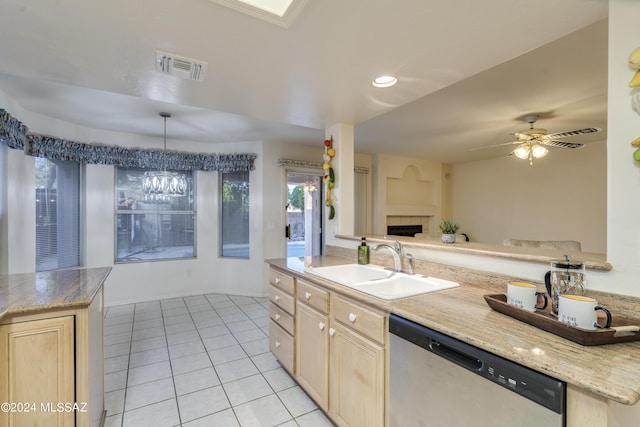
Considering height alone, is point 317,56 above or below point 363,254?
above

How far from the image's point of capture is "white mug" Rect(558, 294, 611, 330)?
0.91m

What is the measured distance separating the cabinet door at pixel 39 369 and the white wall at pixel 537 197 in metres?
6.28

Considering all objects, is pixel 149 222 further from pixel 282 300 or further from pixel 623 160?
pixel 623 160

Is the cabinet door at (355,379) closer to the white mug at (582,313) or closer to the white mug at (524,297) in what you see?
the white mug at (524,297)

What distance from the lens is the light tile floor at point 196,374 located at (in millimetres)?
1862

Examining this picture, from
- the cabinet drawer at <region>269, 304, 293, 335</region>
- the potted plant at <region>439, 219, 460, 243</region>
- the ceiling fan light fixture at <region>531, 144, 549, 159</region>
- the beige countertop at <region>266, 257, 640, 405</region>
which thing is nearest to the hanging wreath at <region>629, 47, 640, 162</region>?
the beige countertop at <region>266, 257, 640, 405</region>

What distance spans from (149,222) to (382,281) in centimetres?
383

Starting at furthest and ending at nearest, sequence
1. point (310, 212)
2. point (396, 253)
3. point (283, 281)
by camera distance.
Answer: point (310, 212) < point (283, 281) < point (396, 253)

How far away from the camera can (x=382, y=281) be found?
1810mm

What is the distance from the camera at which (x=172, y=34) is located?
1.41 m

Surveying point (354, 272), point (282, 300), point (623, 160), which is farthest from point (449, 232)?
point (282, 300)

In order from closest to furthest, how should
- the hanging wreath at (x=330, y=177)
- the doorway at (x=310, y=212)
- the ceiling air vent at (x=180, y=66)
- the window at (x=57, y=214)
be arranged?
the ceiling air vent at (x=180, y=66), the hanging wreath at (x=330, y=177), the window at (x=57, y=214), the doorway at (x=310, y=212)

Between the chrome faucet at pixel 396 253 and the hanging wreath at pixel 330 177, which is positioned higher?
the hanging wreath at pixel 330 177

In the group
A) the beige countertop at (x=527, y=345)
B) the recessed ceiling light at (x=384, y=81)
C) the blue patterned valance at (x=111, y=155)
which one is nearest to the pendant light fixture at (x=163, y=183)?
the blue patterned valance at (x=111, y=155)
